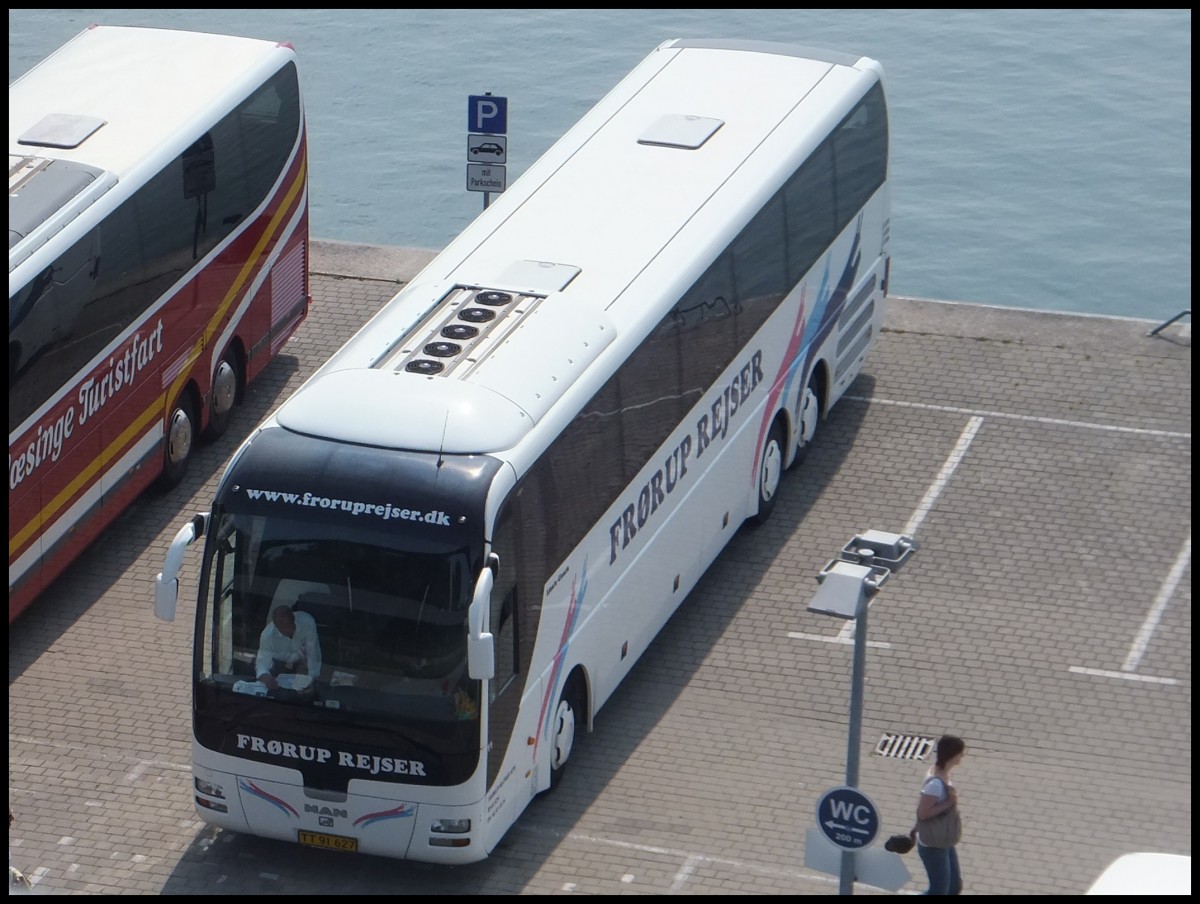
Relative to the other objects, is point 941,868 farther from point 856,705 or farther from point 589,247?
point 589,247

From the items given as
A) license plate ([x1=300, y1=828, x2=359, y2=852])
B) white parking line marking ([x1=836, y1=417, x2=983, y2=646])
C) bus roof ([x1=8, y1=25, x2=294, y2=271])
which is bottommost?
white parking line marking ([x1=836, y1=417, x2=983, y2=646])

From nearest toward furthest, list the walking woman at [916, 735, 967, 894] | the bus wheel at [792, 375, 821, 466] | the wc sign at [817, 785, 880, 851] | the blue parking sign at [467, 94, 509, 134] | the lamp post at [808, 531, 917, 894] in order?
the wc sign at [817, 785, 880, 851] → the lamp post at [808, 531, 917, 894] → the walking woman at [916, 735, 967, 894] → the bus wheel at [792, 375, 821, 466] → the blue parking sign at [467, 94, 509, 134]

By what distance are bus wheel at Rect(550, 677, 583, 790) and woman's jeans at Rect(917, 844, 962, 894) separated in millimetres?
2815

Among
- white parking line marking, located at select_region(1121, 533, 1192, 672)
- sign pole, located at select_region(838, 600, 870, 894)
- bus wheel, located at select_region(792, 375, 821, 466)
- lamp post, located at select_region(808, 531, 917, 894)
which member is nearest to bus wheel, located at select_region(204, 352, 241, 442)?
bus wheel, located at select_region(792, 375, 821, 466)

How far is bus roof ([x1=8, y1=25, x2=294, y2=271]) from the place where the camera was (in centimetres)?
1769

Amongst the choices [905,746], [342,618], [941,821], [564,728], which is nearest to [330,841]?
[342,618]

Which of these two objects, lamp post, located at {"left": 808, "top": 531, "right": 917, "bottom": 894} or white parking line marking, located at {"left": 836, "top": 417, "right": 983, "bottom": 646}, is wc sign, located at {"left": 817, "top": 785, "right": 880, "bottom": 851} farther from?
white parking line marking, located at {"left": 836, "top": 417, "right": 983, "bottom": 646}

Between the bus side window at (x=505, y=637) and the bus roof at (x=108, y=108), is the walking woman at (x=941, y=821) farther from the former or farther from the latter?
the bus roof at (x=108, y=108)

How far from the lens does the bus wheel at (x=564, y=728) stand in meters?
14.9

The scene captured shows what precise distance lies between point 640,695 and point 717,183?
4.34m

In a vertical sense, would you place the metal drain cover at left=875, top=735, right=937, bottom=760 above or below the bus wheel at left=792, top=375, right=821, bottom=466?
below

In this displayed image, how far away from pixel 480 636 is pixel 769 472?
6486 millimetres

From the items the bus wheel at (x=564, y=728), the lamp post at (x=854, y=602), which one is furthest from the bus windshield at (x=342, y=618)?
the lamp post at (x=854, y=602)

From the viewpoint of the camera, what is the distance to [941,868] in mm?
13352
